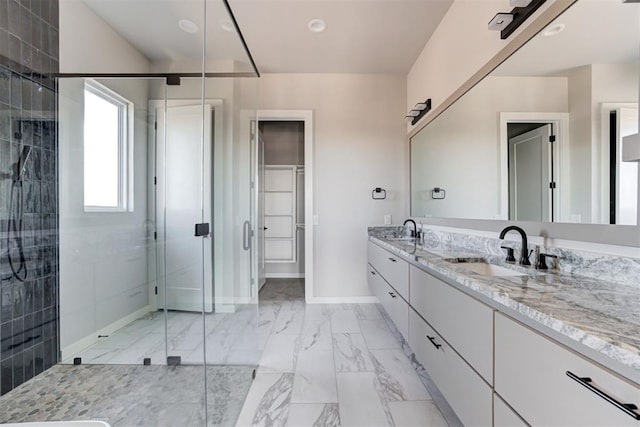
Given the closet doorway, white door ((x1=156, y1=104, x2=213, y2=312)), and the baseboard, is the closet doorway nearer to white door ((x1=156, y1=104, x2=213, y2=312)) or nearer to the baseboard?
the baseboard

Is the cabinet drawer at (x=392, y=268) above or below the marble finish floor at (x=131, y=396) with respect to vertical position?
above

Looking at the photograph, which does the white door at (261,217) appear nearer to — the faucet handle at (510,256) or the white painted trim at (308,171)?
the white painted trim at (308,171)

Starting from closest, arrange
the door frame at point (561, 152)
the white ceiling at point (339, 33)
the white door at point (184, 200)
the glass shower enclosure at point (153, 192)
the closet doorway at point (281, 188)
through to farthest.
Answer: the door frame at point (561, 152)
the glass shower enclosure at point (153, 192)
the white door at point (184, 200)
the white ceiling at point (339, 33)
the closet doorway at point (281, 188)

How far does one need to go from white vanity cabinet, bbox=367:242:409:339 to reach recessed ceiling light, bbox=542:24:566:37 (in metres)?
1.45

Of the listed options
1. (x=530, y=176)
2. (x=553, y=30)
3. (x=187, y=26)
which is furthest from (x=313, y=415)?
(x=187, y=26)

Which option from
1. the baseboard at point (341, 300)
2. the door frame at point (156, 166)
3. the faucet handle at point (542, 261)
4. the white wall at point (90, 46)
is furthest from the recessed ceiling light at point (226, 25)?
the baseboard at point (341, 300)

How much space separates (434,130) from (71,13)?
2843 mm

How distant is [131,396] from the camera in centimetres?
171

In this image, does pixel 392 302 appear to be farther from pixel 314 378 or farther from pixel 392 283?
pixel 314 378

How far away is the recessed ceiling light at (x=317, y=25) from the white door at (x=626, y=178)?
7.50ft

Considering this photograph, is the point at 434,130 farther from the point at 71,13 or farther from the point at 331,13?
the point at 71,13

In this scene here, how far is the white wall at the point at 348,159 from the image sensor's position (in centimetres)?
344

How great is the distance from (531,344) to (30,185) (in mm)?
2616

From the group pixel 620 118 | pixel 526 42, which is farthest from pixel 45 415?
pixel 526 42
